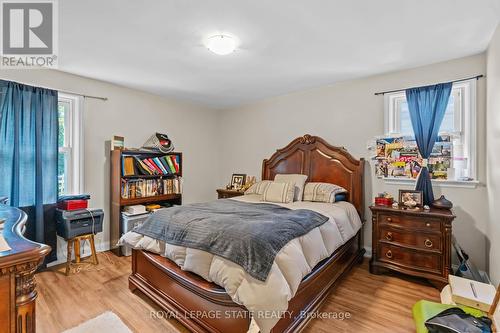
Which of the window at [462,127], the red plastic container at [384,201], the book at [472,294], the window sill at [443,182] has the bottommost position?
the book at [472,294]

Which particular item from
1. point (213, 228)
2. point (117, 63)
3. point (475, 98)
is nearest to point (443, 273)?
point (475, 98)

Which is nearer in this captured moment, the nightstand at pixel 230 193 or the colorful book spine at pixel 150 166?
the colorful book spine at pixel 150 166

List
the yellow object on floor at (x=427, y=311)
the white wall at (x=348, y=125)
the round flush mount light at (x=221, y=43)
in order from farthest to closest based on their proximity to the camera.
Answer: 1. the white wall at (x=348, y=125)
2. the round flush mount light at (x=221, y=43)
3. the yellow object on floor at (x=427, y=311)

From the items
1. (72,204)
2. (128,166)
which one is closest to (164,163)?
(128,166)

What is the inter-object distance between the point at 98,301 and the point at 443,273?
3.26 metres

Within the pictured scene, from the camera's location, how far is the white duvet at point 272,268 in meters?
1.42

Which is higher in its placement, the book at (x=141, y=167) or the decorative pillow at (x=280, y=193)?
the book at (x=141, y=167)

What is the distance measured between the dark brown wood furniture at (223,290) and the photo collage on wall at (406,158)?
28 centimetres

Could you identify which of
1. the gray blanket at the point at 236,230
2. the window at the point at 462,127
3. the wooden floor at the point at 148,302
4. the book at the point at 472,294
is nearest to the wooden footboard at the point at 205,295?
the wooden floor at the point at 148,302

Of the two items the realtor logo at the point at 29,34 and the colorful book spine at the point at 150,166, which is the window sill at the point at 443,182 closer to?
the colorful book spine at the point at 150,166

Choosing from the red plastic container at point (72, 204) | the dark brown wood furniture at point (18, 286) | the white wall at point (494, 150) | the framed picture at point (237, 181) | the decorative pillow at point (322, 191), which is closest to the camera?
the dark brown wood furniture at point (18, 286)

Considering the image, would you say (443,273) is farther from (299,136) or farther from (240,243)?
(299,136)

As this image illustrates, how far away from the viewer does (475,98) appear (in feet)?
8.40

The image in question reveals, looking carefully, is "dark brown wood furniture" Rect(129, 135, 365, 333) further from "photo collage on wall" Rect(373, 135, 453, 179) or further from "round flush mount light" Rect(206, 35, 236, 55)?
"round flush mount light" Rect(206, 35, 236, 55)
